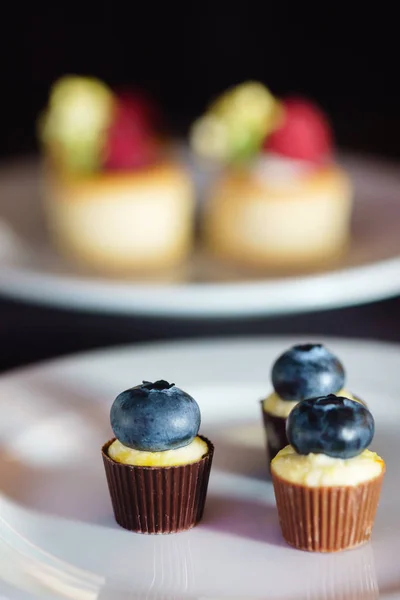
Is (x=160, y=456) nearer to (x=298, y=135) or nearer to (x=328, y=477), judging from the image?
(x=328, y=477)

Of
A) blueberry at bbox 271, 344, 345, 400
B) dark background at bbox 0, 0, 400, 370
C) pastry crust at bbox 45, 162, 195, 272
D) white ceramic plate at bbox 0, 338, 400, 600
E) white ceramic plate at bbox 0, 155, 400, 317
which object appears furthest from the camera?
dark background at bbox 0, 0, 400, 370

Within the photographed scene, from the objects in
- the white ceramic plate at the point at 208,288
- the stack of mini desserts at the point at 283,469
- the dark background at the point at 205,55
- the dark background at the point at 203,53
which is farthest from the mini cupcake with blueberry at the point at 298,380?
the dark background at the point at 203,53

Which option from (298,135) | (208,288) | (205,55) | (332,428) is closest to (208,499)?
(332,428)

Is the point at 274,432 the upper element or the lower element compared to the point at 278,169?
lower

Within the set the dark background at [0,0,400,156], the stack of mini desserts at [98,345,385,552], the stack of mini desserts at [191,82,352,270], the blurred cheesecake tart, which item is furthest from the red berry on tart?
the stack of mini desserts at [98,345,385,552]

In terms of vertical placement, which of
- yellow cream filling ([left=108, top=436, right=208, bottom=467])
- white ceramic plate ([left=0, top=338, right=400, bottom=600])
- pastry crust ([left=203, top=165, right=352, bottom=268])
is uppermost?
pastry crust ([left=203, top=165, right=352, bottom=268])

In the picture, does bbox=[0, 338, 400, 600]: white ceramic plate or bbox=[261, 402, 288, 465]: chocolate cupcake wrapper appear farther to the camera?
bbox=[261, 402, 288, 465]: chocolate cupcake wrapper

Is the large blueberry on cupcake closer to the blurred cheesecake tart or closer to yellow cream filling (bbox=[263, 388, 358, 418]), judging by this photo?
yellow cream filling (bbox=[263, 388, 358, 418])
